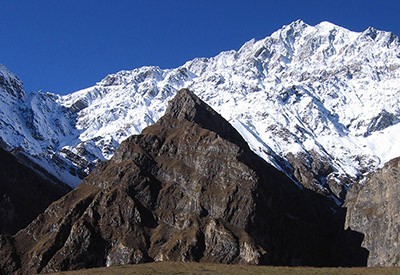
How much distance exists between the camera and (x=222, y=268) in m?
99.0

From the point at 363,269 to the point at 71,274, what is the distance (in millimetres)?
44003

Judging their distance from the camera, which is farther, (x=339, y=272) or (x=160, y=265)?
(x=160, y=265)

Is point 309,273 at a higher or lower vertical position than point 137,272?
higher

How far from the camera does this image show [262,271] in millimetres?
95938

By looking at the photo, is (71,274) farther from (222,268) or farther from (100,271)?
(222,268)

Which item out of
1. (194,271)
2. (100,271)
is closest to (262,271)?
(194,271)

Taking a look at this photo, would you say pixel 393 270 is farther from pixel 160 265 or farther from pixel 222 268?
pixel 160 265

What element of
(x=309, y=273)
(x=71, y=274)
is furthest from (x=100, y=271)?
(x=309, y=273)

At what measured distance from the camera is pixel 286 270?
9731 cm

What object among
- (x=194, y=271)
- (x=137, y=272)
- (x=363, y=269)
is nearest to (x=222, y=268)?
(x=194, y=271)

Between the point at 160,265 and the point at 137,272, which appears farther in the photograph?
the point at 160,265

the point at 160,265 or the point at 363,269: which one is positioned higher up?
the point at 363,269

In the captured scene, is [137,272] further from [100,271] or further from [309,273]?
[309,273]

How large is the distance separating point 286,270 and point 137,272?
2227 cm
